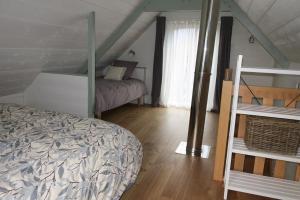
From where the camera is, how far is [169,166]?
2365mm

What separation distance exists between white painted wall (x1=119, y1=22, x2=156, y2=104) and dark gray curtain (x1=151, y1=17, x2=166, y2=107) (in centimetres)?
21

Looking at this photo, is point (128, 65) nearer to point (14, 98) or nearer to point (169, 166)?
point (14, 98)

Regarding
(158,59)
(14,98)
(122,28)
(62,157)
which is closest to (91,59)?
(122,28)

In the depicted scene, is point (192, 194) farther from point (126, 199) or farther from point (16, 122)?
point (16, 122)

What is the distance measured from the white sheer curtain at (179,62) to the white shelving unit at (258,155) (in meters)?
2.78

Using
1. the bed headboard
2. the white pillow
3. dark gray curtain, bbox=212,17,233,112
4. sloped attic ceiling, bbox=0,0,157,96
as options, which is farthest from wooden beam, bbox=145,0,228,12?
the bed headboard

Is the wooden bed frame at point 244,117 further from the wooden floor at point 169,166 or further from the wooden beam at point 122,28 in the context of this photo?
the wooden beam at point 122,28

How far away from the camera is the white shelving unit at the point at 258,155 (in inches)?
63.9

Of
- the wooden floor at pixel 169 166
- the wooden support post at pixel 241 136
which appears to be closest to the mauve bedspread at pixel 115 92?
the wooden floor at pixel 169 166

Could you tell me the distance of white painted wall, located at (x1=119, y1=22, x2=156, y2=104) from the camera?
4.78m

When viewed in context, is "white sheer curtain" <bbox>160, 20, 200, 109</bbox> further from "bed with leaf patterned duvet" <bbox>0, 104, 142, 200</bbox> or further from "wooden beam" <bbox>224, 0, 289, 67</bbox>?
"bed with leaf patterned duvet" <bbox>0, 104, 142, 200</bbox>

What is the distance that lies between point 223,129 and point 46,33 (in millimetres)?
2085

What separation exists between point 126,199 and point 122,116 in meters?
2.34

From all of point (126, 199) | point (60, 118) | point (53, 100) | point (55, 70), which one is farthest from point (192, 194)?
point (55, 70)
